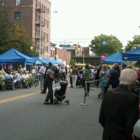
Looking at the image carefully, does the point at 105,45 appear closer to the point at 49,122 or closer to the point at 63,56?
the point at 63,56

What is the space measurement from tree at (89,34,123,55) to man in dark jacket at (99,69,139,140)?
146 meters

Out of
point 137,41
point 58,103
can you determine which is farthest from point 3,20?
point 137,41

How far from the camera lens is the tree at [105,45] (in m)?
152

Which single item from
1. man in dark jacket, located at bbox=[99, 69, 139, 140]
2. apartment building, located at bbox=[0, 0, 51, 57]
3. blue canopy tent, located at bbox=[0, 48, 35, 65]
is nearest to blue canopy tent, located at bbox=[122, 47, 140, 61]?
man in dark jacket, located at bbox=[99, 69, 139, 140]

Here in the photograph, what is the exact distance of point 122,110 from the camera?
480cm

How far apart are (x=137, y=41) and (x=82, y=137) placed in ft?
375

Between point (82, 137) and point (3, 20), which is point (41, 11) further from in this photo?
point (82, 137)

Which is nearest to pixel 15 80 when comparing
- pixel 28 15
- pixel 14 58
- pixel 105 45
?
pixel 14 58

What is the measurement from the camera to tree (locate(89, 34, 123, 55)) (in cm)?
15150

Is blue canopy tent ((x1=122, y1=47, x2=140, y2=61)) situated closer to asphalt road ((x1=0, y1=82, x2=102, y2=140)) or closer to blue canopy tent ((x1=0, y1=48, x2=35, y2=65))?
asphalt road ((x1=0, y1=82, x2=102, y2=140))

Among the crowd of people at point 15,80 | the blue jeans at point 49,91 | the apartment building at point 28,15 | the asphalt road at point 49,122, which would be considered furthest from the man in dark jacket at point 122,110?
the apartment building at point 28,15

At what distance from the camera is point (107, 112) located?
196 inches

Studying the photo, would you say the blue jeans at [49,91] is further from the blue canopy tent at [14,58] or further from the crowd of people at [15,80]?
the blue canopy tent at [14,58]

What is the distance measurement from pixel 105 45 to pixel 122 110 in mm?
148339
